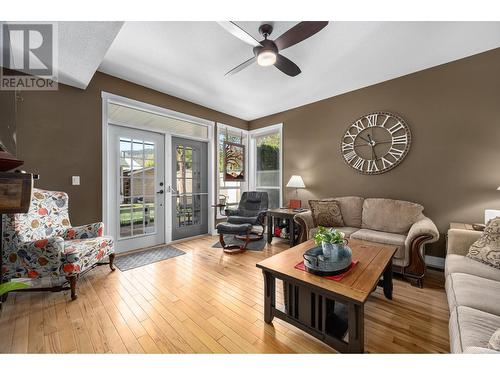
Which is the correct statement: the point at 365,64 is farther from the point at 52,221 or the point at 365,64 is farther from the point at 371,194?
the point at 52,221

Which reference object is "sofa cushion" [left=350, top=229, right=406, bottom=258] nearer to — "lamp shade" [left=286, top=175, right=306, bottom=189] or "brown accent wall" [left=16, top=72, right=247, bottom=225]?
"lamp shade" [left=286, top=175, right=306, bottom=189]

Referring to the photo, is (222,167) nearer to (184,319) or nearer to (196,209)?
(196,209)

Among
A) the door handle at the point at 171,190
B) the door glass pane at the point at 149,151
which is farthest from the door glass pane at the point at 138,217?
the door glass pane at the point at 149,151

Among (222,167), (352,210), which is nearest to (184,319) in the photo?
(352,210)

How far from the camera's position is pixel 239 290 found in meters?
2.11

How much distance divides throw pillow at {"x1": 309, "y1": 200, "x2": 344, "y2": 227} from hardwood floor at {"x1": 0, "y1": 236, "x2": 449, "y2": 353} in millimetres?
1064

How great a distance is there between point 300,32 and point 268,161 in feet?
10.3

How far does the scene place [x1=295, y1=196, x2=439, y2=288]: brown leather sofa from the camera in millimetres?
2166

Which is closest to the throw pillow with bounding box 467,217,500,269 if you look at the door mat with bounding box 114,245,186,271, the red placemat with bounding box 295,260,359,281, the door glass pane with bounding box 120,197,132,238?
the red placemat with bounding box 295,260,359,281

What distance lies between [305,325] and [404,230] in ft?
6.67
